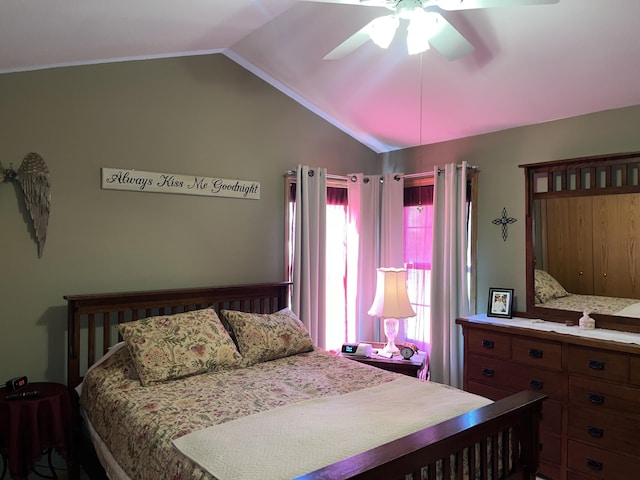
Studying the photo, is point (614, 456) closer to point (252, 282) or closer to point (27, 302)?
point (252, 282)

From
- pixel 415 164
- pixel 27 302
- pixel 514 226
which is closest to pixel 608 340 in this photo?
pixel 514 226

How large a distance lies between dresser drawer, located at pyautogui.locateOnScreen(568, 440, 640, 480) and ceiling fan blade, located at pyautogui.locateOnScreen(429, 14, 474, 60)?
89.6 inches

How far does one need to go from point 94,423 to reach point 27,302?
84 centimetres

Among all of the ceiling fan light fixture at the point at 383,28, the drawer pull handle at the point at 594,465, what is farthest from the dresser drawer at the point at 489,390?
the ceiling fan light fixture at the point at 383,28

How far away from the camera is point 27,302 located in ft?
8.73

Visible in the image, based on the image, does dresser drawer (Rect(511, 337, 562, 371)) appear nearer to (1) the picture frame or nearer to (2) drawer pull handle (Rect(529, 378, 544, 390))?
(2) drawer pull handle (Rect(529, 378, 544, 390))

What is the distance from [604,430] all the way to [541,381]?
1.30 feet

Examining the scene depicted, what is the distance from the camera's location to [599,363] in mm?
2568

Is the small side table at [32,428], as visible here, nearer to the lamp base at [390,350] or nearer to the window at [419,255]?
the lamp base at [390,350]

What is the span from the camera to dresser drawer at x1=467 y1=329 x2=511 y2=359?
3006 mm

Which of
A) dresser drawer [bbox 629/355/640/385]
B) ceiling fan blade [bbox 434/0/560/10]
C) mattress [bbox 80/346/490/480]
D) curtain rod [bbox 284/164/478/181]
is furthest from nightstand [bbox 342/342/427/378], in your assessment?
ceiling fan blade [bbox 434/0/560/10]

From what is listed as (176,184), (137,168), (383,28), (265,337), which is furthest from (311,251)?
(383,28)

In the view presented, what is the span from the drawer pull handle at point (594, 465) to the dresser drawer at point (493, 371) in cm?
52

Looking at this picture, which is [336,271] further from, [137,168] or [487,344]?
[137,168]
